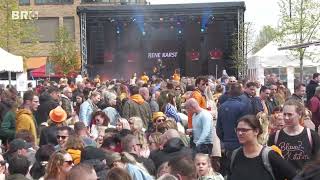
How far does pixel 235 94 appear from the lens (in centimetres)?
1021

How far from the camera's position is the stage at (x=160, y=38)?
28.5 meters

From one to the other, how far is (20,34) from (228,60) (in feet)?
37.7

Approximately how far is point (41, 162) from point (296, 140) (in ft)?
8.41

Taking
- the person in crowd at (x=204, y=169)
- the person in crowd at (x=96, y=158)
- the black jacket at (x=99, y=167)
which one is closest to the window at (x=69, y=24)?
the person in crowd at (x=96, y=158)

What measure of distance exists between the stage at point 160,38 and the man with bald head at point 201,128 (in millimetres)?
17283

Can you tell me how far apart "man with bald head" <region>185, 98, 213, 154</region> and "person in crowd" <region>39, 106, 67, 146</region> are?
6.29 ft

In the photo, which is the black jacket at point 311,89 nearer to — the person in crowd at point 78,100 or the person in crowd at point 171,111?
the person in crowd at point 171,111

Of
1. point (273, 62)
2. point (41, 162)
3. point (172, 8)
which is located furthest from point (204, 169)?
point (172, 8)

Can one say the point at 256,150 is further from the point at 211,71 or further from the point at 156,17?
the point at 211,71

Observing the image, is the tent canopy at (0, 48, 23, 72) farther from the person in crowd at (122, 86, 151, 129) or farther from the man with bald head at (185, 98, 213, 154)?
the man with bald head at (185, 98, 213, 154)

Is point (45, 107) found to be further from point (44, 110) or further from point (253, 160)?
point (253, 160)

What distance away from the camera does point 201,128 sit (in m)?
10.1

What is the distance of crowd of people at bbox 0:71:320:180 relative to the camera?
5586mm

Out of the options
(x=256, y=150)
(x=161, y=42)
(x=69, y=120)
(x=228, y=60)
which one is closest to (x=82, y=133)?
(x=69, y=120)
